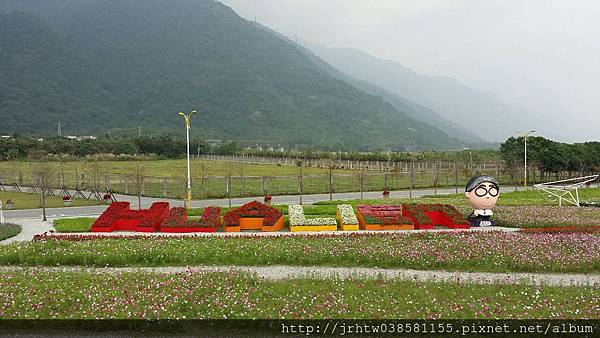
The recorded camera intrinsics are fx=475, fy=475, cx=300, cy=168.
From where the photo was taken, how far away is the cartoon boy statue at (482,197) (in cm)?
1936

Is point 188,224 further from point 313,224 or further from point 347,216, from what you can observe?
point 347,216

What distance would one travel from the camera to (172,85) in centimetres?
15300

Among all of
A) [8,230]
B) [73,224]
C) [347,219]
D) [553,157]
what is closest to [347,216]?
[347,219]

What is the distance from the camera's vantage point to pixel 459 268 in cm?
1355

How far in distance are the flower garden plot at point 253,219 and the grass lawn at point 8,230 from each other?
28.1ft

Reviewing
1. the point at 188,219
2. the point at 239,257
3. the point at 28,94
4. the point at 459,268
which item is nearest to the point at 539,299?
the point at 459,268

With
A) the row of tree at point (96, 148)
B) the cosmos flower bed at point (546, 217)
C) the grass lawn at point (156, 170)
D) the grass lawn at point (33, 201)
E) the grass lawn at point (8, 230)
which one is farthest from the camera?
the row of tree at point (96, 148)

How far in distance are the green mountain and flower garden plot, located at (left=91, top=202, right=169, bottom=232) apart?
102 m

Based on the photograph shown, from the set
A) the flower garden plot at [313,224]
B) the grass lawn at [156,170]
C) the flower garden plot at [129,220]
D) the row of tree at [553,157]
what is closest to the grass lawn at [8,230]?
the flower garden plot at [129,220]

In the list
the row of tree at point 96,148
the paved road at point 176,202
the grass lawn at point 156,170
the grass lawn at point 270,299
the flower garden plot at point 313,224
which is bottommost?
the paved road at point 176,202

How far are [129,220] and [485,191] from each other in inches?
587

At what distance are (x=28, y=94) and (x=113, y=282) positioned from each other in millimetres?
132997

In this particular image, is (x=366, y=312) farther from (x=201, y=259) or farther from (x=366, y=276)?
(x=201, y=259)

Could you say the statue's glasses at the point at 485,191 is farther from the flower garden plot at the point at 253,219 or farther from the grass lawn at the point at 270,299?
the grass lawn at the point at 270,299
